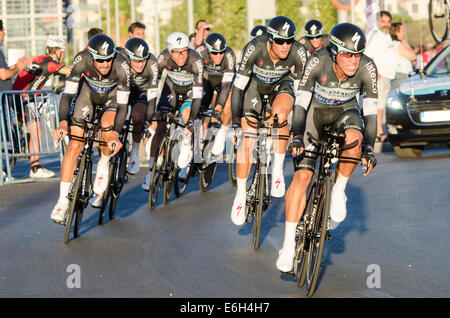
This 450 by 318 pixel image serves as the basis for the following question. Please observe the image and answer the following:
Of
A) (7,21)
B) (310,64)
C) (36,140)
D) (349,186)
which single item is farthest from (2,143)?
(7,21)

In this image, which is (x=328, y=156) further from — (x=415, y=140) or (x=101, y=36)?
(x=415, y=140)

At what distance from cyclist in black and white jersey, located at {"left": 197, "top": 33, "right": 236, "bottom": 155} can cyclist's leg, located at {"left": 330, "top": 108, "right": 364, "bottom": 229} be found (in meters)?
5.70

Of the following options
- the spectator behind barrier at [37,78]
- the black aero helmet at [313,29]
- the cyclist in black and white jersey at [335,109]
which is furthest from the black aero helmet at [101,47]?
the spectator behind barrier at [37,78]

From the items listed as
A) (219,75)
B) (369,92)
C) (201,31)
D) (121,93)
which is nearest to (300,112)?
(369,92)

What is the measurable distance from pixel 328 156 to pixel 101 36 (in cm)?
379

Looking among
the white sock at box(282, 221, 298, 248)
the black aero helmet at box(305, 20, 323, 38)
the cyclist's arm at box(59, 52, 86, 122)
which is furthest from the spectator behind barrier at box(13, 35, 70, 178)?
the white sock at box(282, 221, 298, 248)

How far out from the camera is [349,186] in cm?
1314

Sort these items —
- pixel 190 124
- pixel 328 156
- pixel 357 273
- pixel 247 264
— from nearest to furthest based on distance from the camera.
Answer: pixel 328 156, pixel 357 273, pixel 247 264, pixel 190 124

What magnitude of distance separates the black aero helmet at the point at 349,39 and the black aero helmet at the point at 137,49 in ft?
17.3

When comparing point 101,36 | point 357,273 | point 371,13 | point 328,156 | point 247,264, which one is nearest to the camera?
point 328,156

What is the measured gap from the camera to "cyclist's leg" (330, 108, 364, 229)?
Answer: 757 cm

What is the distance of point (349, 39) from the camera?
7.34 m

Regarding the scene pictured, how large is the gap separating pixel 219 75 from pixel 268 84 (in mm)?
4403

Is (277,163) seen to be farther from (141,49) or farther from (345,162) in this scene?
(345,162)
